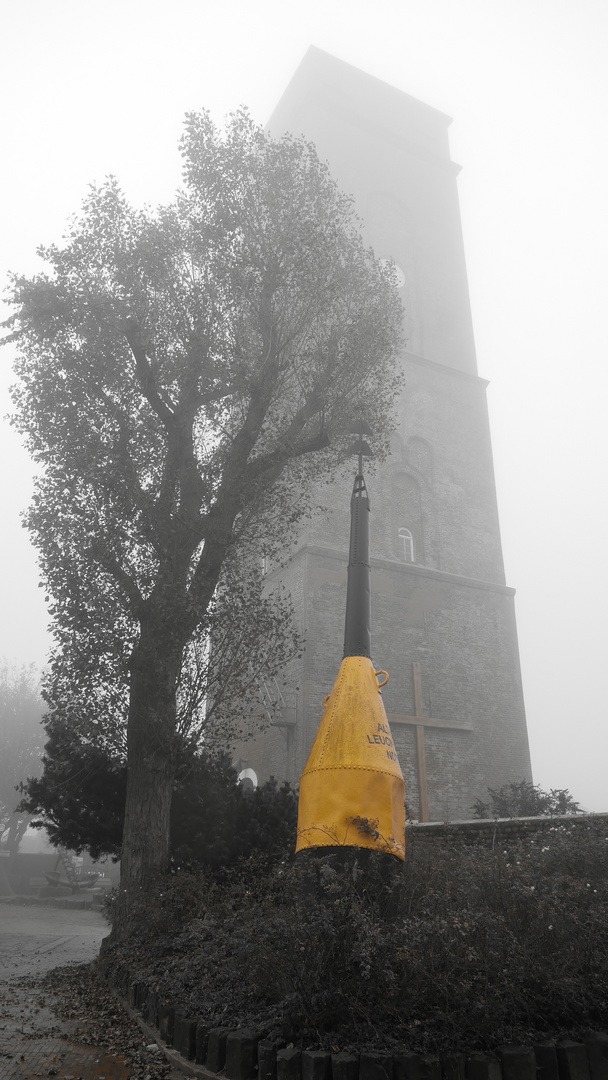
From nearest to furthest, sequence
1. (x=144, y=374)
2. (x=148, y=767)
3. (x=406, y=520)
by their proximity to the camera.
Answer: (x=148, y=767), (x=144, y=374), (x=406, y=520)

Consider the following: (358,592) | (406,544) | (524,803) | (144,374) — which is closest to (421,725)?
(524,803)

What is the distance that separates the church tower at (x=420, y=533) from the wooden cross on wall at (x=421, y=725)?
34mm

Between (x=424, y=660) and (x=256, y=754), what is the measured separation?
5.03m

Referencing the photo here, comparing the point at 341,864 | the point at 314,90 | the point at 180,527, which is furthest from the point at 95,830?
the point at 314,90

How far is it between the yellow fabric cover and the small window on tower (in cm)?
1528

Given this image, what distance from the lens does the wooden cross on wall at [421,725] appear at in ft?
60.5

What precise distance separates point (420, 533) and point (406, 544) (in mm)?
654

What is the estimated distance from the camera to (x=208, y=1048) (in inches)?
200

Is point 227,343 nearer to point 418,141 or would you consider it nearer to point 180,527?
point 180,527

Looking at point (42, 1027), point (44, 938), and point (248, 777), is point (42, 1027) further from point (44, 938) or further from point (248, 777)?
point (248, 777)

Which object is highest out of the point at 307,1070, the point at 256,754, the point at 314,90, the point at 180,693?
the point at 314,90

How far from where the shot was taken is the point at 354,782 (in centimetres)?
671

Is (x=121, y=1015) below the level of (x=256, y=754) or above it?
below

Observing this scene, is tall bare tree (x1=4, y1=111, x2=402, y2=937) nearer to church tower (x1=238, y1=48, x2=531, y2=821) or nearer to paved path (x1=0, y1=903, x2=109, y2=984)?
paved path (x1=0, y1=903, x2=109, y2=984)
